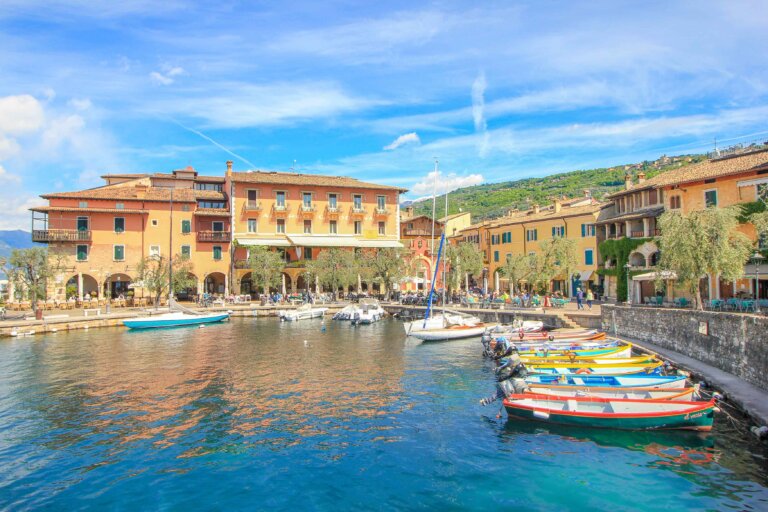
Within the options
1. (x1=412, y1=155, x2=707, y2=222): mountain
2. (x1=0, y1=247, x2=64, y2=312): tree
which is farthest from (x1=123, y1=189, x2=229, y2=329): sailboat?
(x1=412, y1=155, x2=707, y2=222): mountain

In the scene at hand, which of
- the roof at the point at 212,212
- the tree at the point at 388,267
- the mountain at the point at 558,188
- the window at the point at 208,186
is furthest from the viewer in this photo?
the mountain at the point at 558,188

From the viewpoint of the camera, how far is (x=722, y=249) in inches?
950

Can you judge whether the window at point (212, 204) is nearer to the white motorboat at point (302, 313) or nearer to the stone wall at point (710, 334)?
the white motorboat at point (302, 313)

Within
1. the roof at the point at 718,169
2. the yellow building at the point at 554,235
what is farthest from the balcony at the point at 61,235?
the roof at the point at 718,169

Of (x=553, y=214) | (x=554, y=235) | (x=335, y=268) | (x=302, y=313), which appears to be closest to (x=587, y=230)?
(x=554, y=235)

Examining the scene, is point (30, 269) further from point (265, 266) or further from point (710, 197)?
point (710, 197)

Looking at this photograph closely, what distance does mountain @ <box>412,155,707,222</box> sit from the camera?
101 m

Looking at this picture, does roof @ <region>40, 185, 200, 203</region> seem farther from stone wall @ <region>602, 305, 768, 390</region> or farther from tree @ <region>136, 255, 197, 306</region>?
stone wall @ <region>602, 305, 768, 390</region>

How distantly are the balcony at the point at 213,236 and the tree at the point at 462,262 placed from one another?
2373cm

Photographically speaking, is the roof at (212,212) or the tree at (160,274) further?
the roof at (212,212)

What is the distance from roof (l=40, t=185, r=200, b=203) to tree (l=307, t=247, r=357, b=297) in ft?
48.4

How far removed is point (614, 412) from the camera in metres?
15.1

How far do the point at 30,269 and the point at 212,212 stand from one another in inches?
729

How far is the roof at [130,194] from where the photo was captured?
50406 mm
